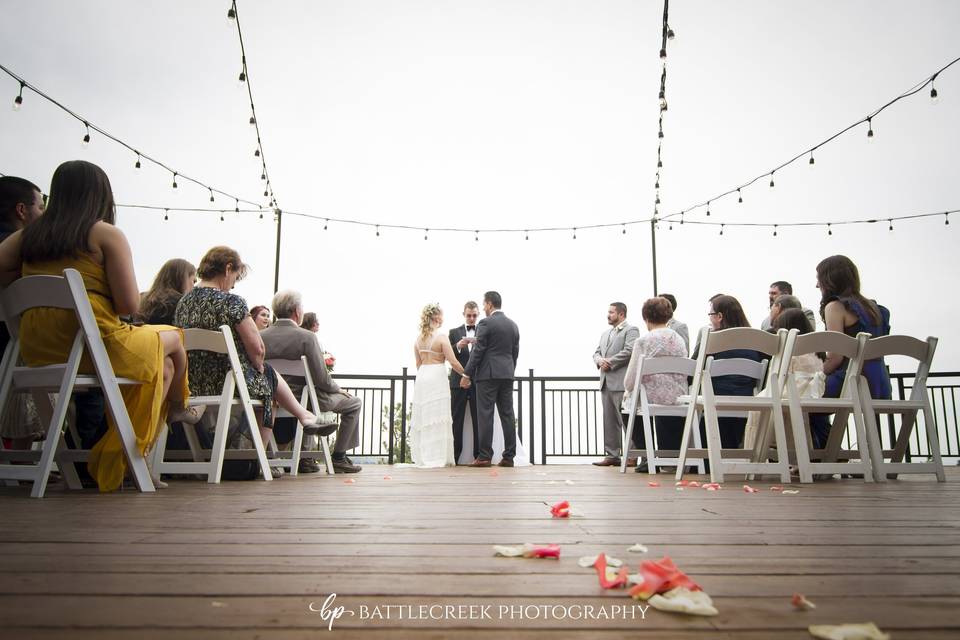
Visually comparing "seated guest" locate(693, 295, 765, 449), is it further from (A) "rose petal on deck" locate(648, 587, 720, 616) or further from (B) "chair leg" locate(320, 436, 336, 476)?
(A) "rose petal on deck" locate(648, 587, 720, 616)

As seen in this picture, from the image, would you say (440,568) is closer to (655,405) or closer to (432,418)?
(655,405)

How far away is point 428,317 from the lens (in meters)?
6.44

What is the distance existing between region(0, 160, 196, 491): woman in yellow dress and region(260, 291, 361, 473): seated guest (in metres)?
1.65

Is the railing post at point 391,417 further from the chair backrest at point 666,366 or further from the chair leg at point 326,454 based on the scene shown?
the chair backrest at point 666,366

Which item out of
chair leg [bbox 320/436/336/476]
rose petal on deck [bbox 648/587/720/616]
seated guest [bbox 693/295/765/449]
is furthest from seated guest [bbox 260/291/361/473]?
rose petal on deck [bbox 648/587/720/616]

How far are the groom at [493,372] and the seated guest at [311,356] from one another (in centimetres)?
178

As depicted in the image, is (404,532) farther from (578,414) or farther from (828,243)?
(828,243)

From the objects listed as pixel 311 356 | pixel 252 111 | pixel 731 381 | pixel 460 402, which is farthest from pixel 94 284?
pixel 252 111

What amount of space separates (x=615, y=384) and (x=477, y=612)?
5.39 meters

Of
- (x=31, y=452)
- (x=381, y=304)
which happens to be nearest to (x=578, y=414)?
(x=381, y=304)

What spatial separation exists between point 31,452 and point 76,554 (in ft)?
6.30

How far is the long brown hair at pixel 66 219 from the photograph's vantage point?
2.38 metres

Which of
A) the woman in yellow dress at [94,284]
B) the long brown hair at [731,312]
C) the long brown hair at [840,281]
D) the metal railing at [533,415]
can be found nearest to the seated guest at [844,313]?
the long brown hair at [840,281]

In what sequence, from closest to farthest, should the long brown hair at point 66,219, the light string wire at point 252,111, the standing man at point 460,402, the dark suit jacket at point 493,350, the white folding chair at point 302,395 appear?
1. the long brown hair at point 66,219
2. the white folding chair at point 302,395
3. the light string wire at point 252,111
4. the dark suit jacket at point 493,350
5. the standing man at point 460,402
